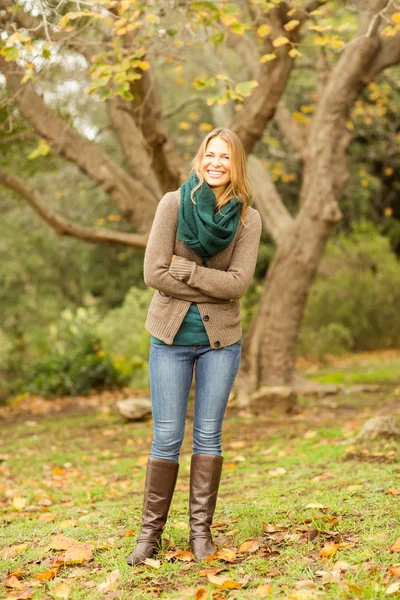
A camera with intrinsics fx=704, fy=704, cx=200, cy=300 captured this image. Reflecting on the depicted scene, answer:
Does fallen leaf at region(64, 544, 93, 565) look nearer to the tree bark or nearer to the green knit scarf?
the green knit scarf

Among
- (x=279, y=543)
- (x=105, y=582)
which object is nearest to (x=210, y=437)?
(x=279, y=543)

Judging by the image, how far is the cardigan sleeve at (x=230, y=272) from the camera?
3.23 meters

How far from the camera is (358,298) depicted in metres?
14.6

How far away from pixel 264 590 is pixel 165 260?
1.48 metres

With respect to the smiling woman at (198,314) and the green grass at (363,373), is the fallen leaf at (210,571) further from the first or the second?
the green grass at (363,373)

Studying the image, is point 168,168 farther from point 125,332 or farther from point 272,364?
point 125,332

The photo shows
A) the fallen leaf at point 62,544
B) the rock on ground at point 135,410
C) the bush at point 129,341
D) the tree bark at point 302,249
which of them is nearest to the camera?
the fallen leaf at point 62,544

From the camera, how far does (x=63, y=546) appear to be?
3562 mm

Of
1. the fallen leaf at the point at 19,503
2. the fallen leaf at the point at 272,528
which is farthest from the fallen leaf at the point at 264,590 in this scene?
the fallen leaf at the point at 19,503

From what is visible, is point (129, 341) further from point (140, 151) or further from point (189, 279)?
point (189, 279)

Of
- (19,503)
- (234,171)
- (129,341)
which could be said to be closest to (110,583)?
(234,171)

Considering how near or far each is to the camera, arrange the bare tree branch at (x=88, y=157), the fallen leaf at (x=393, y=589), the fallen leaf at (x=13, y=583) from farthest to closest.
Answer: the bare tree branch at (x=88, y=157), the fallen leaf at (x=13, y=583), the fallen leaf at (x=393, y=589)

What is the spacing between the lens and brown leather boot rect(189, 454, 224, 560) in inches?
132

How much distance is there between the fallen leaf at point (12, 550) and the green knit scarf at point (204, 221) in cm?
181
